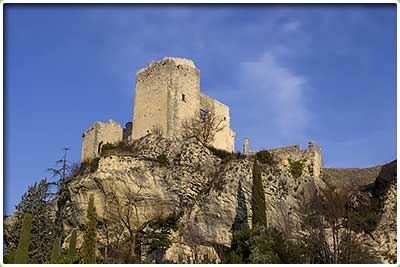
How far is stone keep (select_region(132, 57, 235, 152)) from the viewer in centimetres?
3644

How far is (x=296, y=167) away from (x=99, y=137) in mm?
16240

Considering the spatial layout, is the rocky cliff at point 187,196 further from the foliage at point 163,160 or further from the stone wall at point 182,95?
the stone wall at point 182,95

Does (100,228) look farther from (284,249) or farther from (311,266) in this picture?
(311,266)

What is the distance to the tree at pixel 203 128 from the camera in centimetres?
3678

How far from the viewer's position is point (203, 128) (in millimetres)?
38125

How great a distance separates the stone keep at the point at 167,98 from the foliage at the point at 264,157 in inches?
197

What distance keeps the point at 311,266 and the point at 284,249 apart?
378 inches

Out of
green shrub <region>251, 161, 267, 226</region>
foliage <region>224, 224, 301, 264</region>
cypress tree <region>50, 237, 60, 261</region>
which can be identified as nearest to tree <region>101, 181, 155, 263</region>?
cypress tree <region>50, 237, 60, 261</region>

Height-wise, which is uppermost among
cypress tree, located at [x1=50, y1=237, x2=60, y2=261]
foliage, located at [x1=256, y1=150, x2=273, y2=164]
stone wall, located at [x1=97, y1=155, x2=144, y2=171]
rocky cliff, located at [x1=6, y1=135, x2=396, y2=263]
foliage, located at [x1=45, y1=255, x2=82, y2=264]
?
foliage, located at [x1=256, y1=150, x2=273, y2=164]

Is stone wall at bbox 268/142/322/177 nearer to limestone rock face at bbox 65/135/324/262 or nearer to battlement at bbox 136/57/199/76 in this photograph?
limestone rock face at bbox 65/135/324/262

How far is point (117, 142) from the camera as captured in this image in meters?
40.6

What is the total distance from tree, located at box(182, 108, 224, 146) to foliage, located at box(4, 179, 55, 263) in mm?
10535

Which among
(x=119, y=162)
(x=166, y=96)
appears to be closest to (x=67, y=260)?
(x=119, y=162)

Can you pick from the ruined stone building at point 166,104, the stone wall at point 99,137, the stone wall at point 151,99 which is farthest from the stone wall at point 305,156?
the stone wall at point 99,137
